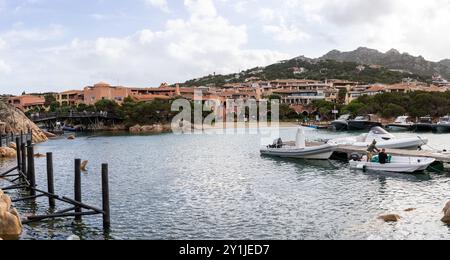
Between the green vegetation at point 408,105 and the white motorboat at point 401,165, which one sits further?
the green vegetation at point 408,105

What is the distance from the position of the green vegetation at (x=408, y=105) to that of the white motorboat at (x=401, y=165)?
72.5m

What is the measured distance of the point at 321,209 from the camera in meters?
21.7

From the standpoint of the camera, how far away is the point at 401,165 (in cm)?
3156

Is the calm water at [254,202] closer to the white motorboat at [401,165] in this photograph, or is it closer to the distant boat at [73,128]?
the white motorboat at [401,165]

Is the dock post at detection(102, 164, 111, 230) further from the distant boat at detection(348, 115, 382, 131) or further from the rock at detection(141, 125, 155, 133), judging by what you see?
the rock at detection(141, 125, 155, 133)

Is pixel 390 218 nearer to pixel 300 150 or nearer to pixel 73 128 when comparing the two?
pixel 300 150

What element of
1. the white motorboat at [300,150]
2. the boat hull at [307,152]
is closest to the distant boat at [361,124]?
the white motorboat at [300,150]

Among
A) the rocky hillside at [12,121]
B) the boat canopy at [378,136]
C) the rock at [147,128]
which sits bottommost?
the rock at [147,128]

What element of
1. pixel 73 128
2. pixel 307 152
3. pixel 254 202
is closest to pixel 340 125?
pixel 307 152

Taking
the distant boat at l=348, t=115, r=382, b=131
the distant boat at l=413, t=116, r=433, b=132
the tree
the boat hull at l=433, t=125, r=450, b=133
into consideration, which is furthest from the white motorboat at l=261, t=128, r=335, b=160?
the tree

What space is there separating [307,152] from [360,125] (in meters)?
53.5

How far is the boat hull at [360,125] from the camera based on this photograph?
298 feet

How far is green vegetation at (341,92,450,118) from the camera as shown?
100188 mm
